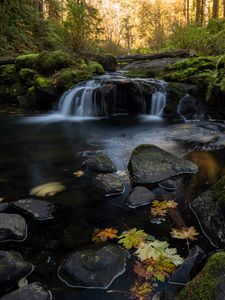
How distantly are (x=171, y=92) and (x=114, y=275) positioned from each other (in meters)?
8.56

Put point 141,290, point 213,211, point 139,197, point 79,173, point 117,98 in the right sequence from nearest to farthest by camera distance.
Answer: point 141,290 < point 213,211 < point 139,197 < point 79,173 < point 117,98

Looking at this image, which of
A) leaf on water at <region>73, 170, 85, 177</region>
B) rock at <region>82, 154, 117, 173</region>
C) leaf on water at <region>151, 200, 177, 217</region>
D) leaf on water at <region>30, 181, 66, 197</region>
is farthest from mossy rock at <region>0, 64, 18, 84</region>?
leaf on water at <region>151, 200, 177, 217</region>

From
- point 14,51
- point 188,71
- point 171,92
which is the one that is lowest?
point 171,92

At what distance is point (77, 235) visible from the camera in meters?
3.23

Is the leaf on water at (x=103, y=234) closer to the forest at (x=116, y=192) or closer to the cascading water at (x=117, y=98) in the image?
the forest at (x=116, y=192)

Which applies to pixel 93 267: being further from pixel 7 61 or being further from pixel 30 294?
pixel 7 61

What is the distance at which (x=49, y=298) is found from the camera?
2.38 metres

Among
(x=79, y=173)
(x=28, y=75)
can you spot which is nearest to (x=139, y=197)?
(x=79, y=173)

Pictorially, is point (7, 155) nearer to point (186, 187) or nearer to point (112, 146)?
point (112, 146)

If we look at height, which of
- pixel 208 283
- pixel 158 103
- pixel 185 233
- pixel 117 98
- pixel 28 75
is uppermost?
pixel 28 75

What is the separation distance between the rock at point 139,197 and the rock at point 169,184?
0.37 metres

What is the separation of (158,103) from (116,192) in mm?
6916

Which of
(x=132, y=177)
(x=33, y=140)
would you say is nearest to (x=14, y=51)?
(x=33, y=140)

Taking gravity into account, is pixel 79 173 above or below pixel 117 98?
below
